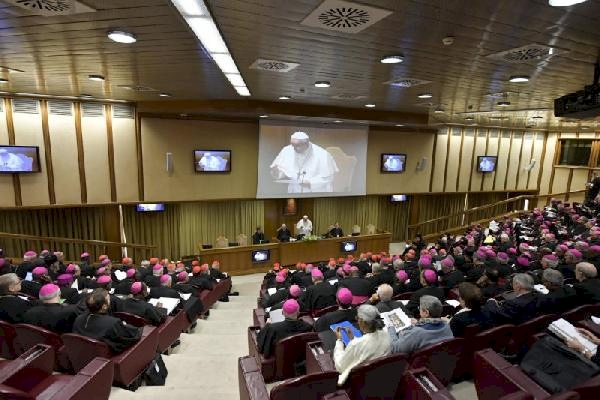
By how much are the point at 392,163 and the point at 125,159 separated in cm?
886

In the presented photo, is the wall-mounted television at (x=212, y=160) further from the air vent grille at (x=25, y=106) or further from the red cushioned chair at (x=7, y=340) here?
the red cushioned chair at (x=7, y=340)

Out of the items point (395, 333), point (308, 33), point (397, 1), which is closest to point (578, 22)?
point (397, 1)

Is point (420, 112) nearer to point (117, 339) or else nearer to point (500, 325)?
point (500, 325)

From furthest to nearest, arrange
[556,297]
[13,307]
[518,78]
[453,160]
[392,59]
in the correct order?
[453,160] < [518,78] < [392,59] < [13,307] < [556,297]

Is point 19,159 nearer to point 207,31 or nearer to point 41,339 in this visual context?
point 41,339

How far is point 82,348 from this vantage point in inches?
134

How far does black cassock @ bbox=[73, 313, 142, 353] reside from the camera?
11.5 feet

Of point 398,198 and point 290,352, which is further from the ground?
point 398,198

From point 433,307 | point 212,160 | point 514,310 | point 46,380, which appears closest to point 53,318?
point 46,380

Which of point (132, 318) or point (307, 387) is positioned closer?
point (307, 387)

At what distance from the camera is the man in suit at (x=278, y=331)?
144 inches

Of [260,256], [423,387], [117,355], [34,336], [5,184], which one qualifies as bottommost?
[260,256]

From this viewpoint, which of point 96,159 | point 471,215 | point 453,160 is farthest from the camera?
point 471,215

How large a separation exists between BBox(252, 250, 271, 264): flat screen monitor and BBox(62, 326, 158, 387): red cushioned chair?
20.2 ft
